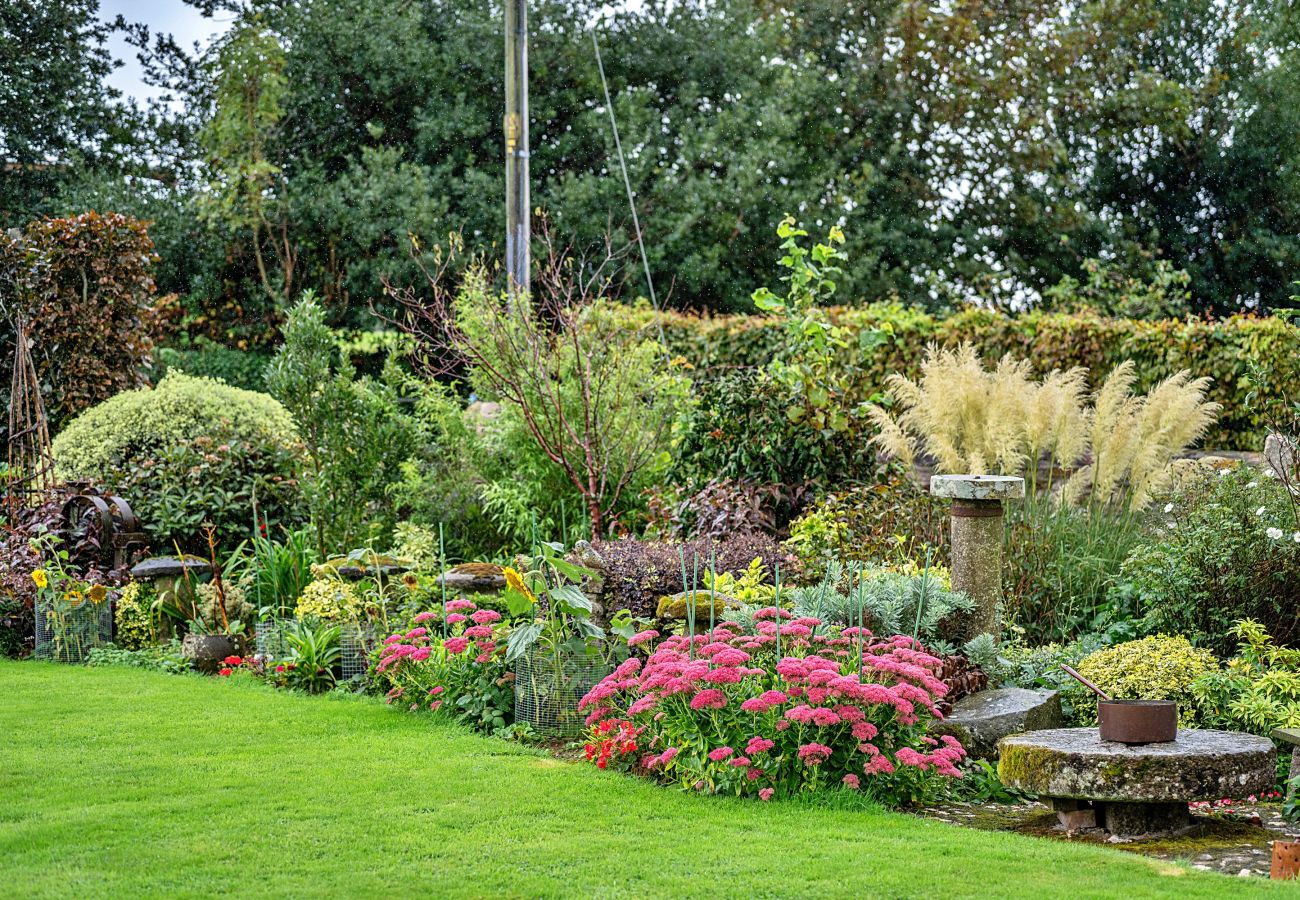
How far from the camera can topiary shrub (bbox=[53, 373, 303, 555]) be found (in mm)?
9969

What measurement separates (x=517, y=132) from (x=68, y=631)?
5.34m

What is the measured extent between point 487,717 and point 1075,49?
1685 centimetres

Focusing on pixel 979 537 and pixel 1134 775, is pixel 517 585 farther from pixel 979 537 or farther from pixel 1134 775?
pixel 1134 775

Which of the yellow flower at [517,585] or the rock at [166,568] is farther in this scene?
the rock at [166,568]

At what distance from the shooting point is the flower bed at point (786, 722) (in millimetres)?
5023

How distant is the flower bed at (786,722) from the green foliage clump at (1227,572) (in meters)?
2.11

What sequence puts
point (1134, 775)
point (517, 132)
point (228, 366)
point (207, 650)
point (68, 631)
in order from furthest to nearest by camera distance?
1. point (228, 366)
2. point (517, 132)
3. point (68, 631)
4. point (207, 650)
5. point (1134, 775)

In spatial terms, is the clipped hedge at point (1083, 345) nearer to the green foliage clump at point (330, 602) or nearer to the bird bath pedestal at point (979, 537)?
the bird bath pedestal at point (979, 537)

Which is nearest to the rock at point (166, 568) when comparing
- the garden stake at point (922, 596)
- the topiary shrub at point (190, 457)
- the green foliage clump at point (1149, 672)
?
the topiary shrub at point (190, 457)

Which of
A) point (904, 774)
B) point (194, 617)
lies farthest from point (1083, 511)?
point (194, 617)

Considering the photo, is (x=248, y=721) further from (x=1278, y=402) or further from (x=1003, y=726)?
(x=1278, y=402)

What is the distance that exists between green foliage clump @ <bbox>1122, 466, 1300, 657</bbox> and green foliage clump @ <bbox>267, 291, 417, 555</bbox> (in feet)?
15.9

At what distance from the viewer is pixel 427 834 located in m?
4.53

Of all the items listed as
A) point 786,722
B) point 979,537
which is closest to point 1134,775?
point 786,722
